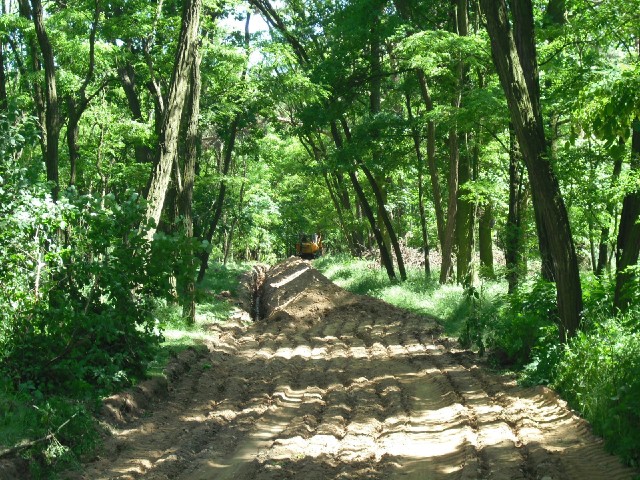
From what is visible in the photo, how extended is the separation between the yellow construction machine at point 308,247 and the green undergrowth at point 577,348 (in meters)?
40.5

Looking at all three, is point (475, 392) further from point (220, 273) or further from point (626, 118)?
point (220, 273)

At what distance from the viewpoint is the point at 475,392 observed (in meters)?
9.92

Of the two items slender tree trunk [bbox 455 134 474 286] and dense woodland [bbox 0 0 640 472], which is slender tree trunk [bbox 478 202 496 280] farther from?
slender tree trunk [bbox 455 134 474 286]

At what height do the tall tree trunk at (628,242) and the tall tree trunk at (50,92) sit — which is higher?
the tall tree trunk at (50,92)

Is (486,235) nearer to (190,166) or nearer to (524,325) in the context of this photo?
(190,166)

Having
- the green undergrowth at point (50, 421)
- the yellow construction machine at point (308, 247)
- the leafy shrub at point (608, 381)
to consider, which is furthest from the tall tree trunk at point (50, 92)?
the yellow construction machine at point (308, 247)

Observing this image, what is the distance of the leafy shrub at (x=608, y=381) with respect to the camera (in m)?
6.74

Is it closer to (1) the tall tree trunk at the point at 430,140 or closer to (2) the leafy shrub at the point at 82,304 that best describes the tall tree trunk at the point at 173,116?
(2) the leafy shrub at the point at 82,304

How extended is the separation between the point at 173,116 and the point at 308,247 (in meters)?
45.5

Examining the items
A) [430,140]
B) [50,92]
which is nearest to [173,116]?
[50,92]

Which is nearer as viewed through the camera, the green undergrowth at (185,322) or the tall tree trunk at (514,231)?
the green undergrowth at (185,322)

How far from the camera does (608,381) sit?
25.2 feet

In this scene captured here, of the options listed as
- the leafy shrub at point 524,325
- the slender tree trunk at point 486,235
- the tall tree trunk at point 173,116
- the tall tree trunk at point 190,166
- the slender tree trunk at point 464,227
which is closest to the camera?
the leafy shrub at point 524,325

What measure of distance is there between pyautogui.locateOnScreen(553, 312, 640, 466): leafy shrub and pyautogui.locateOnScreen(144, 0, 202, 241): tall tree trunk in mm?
7117
